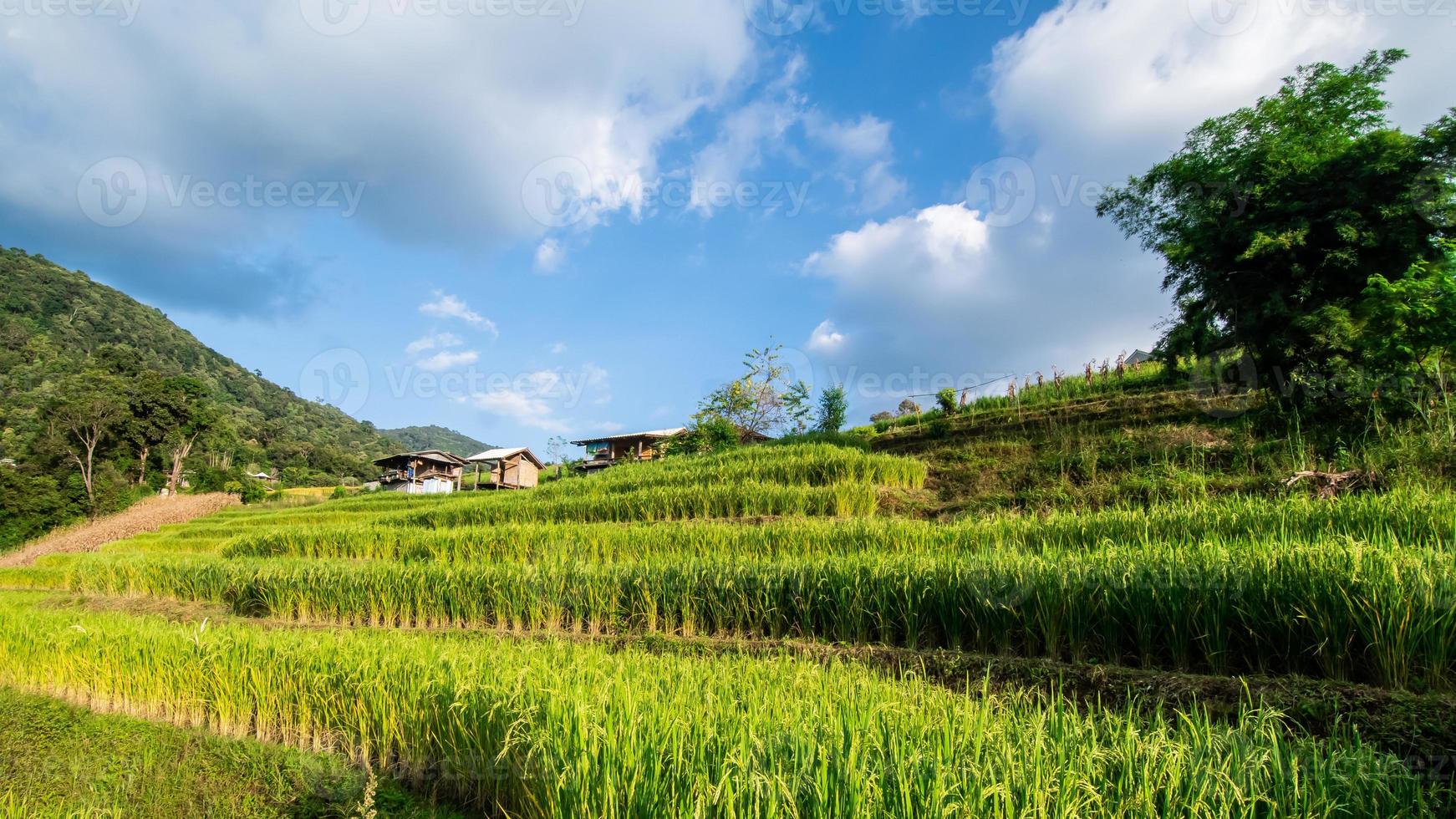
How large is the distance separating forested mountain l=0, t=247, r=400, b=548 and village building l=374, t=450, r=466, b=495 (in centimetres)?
699

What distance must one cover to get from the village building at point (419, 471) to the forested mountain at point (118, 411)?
22.9 feet

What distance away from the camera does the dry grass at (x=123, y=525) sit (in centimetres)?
2183

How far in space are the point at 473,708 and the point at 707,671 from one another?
153 centimetres

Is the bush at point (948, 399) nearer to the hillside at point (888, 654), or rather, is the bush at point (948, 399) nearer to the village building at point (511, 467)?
the hillside at point (888, 654)

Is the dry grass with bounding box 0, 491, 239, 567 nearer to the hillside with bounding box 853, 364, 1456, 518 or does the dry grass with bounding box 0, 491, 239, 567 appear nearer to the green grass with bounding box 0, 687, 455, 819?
the green grass with bounding box 0, 687, 455, 819

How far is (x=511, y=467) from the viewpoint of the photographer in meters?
48.0

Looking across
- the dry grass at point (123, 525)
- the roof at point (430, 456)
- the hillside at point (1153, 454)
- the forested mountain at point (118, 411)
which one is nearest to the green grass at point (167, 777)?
the hillside at point (1153, 454)

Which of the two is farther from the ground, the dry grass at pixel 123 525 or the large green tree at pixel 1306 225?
the large green tree at pixel 1306 225

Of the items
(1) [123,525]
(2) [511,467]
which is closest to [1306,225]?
(1) [123,525]

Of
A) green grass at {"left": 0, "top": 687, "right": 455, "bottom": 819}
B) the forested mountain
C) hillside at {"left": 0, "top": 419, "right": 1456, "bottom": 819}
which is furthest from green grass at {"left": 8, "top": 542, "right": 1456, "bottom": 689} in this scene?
the forested mountain

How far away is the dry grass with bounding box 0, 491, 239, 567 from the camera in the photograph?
21.8 meters

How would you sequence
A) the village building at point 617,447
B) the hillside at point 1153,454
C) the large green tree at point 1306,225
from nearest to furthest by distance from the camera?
the hillside at point 1153,454, the large green tree at point 1306,225, the village building at point 617,447

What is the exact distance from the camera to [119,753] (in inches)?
177

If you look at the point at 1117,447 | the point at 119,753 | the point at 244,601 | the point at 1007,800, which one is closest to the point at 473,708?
the point at 1007,800
